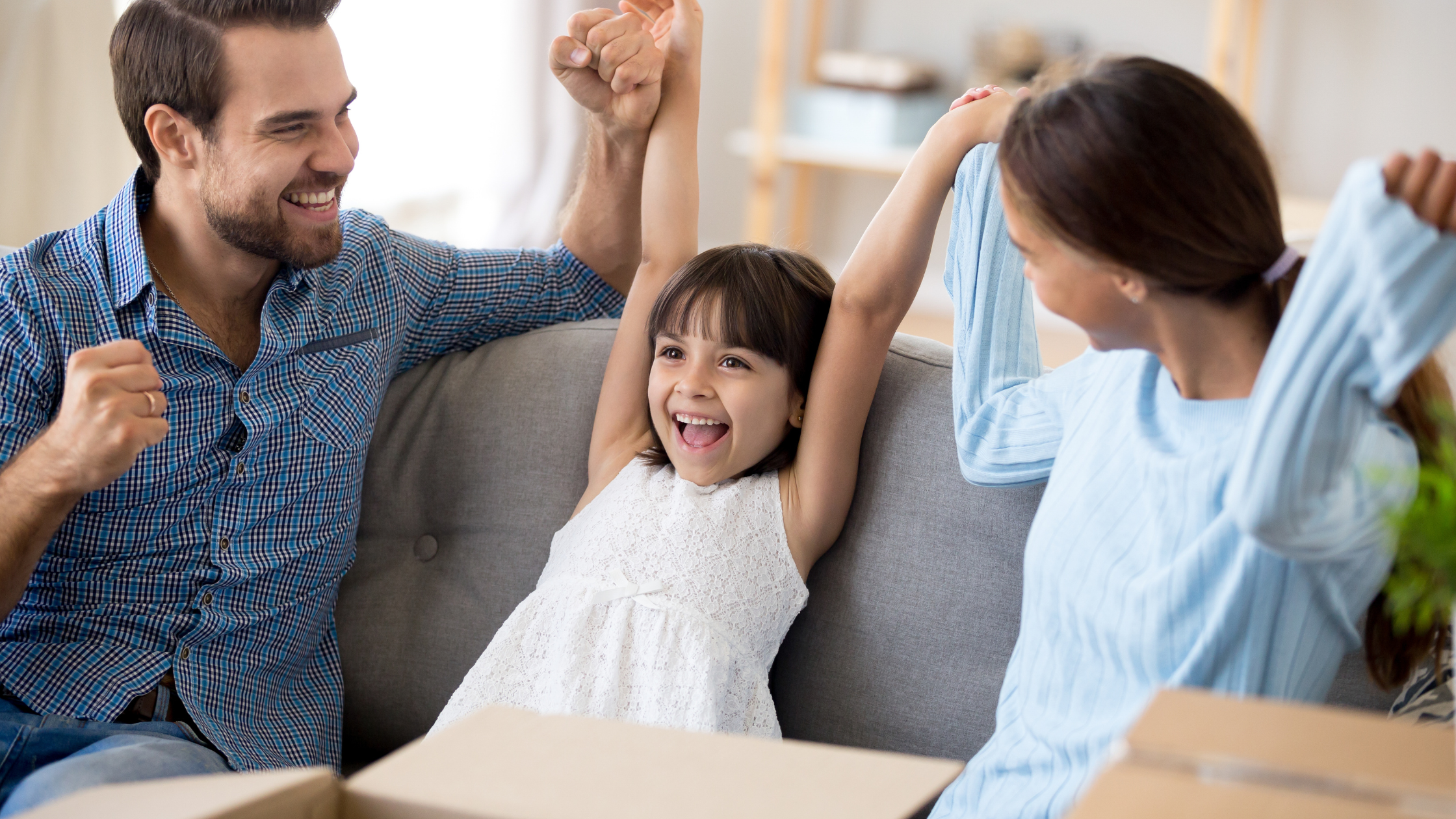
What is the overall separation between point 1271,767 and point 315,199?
4.03 feet

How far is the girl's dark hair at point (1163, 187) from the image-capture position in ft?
2.92

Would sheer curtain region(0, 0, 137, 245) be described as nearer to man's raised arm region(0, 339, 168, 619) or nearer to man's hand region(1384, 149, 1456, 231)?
man's raised arm region(0, 339, 168, 619)

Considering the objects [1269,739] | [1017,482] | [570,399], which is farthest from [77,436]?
[1269,739]

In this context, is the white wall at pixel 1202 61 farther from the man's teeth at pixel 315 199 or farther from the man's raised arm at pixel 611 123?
the man's teeth at pixel 315 199

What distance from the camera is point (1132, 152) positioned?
0.89 meters

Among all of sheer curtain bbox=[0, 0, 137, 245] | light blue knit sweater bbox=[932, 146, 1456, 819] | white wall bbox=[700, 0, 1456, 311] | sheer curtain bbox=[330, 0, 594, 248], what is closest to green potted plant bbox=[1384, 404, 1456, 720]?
light blue knit sweater bbox=[932, 146, 1456, 819]

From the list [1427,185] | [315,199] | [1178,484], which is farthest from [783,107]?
[1427,185]

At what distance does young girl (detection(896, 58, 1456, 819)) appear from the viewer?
0.76 metres

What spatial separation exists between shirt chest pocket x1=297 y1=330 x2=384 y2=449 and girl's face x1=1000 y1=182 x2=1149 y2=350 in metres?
0.86

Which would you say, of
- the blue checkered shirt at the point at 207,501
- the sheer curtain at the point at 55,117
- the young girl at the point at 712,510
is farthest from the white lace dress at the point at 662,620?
the sheer curtain at the point at 55,117

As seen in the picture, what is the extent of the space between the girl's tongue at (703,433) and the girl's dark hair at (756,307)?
56mm

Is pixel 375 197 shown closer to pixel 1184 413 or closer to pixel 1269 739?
pixel 1184 413

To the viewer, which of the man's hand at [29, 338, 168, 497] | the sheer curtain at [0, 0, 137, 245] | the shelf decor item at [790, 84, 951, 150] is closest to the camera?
the man's hand at [29, 338, 168, 497]

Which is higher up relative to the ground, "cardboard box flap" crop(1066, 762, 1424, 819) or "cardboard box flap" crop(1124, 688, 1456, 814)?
"cardboard box flap" crop(1124, 688, 1456, 814)
